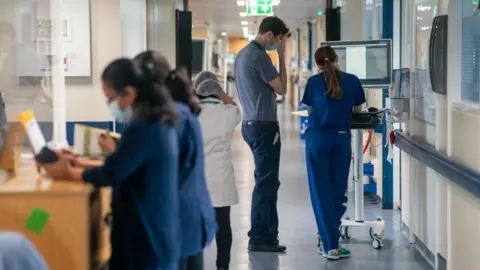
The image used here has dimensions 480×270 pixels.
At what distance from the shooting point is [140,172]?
276 cm

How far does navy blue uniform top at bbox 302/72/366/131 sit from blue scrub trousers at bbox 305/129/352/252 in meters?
0.06

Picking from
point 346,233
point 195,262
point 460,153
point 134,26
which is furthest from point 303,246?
point 134,26

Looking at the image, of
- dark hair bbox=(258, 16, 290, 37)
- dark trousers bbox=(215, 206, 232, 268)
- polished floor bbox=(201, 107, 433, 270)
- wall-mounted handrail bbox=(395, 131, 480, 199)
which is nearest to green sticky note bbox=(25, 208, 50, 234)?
dark trousers bbox=(215, 206, 232, 268)

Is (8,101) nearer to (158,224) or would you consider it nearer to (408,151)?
(408,151)

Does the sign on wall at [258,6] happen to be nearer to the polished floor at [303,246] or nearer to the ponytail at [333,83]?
the polished floor at [303,246]

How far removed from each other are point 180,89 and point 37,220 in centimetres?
86

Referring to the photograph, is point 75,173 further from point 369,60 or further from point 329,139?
point 369,60

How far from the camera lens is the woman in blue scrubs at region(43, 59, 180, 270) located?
107 inches

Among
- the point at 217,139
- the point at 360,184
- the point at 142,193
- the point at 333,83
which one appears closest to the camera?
the point at 142,193

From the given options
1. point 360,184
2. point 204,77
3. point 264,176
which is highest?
point 204,77

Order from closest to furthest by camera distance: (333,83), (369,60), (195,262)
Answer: (195,262)
(333,83)
(369,60)

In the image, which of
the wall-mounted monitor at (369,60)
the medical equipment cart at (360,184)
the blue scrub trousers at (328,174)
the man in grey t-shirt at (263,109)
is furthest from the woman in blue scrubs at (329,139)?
the wall-mounted monitor at (369,60)

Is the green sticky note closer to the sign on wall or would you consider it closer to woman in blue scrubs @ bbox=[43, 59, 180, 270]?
woman in blue scrubs @ bbox=[43, 59, 180, 270]

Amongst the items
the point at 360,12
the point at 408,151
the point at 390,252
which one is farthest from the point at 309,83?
the point at 360,12
